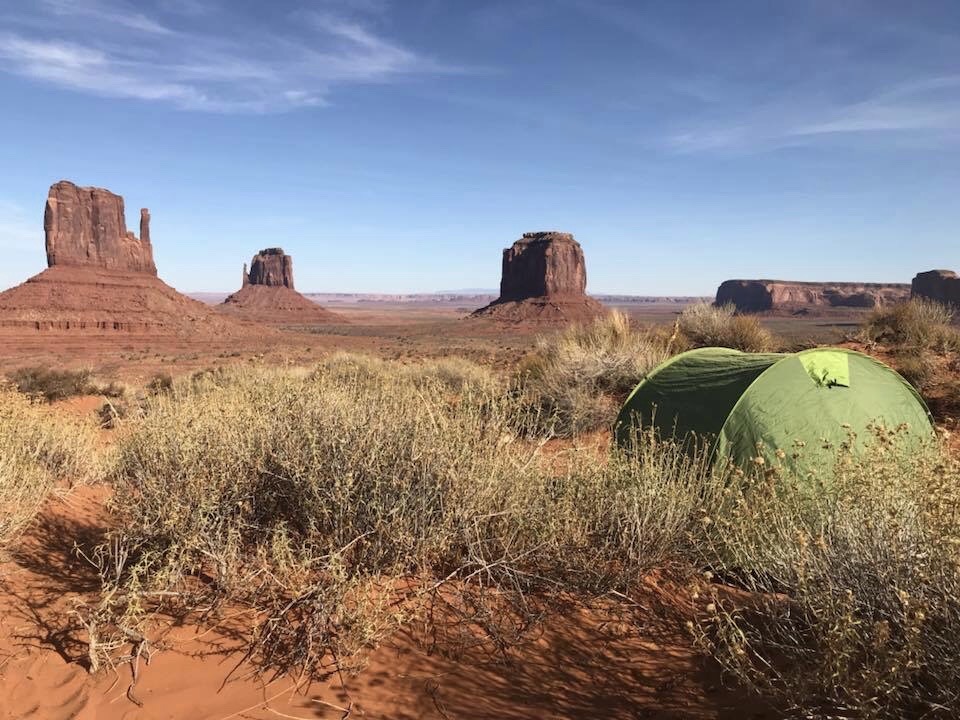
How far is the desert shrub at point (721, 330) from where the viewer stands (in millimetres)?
13688

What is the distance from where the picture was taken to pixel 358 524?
3822 mm

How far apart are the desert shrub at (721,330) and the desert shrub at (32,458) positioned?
38.9ft

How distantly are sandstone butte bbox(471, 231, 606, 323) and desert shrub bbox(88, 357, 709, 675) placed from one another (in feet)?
255

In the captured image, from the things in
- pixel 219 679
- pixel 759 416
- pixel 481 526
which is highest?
pixel 759 416

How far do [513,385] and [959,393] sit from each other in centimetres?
803

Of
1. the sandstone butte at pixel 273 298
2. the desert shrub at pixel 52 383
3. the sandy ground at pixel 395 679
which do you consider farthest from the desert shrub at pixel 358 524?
the sandstone butte at pixel 273 298

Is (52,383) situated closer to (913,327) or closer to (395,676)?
(395,676)

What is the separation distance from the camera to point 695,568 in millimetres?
4008

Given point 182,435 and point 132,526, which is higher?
point 182,435

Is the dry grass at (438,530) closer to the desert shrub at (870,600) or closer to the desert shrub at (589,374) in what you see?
the desert shrub at (870,600)

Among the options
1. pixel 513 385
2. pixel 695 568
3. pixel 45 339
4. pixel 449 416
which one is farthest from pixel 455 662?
pixel 45 339

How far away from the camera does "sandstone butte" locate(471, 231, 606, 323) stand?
84.1 meters

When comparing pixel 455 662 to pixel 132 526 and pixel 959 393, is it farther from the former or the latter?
pixel 959 393

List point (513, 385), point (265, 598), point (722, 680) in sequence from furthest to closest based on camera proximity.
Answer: point (513, 385) → point (265, 598) → point (722, 680)
